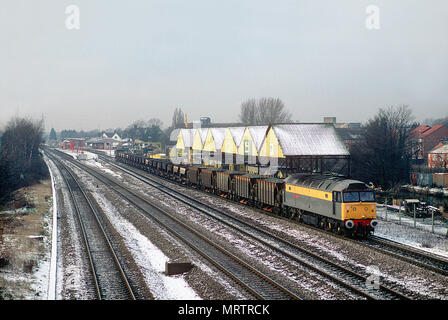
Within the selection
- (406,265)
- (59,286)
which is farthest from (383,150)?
(59,286)

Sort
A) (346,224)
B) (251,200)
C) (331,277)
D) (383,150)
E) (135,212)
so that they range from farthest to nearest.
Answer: (383,150) → (251,200) → (135,212) → (346,224) → (331,277)

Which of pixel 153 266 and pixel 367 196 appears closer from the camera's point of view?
pixel 153 266

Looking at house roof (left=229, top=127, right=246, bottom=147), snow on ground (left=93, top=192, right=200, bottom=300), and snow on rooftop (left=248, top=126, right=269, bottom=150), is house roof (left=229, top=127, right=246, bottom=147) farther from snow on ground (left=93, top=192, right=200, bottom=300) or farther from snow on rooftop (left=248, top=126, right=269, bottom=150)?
snow on ground (left=93, top=192, right=200, bottom=300)

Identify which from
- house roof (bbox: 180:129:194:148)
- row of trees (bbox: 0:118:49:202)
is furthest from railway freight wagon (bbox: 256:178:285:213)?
house roof (bbox: 180:129:194:148)

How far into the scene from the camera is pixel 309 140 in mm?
41625

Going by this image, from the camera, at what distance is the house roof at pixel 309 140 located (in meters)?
40.5

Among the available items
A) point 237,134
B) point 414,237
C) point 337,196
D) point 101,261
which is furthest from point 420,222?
point 237,134

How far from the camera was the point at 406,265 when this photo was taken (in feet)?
59.0

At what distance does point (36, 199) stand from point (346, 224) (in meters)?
29.5

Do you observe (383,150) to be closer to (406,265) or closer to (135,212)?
(135,212)

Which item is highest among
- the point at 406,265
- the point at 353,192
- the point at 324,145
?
the point at 324,145

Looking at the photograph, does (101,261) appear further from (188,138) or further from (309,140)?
(188,138)

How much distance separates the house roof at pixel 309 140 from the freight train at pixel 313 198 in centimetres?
633

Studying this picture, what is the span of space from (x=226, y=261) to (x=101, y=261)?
5.78m
